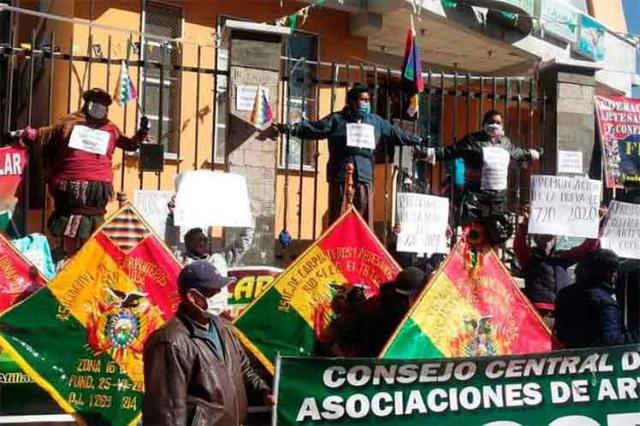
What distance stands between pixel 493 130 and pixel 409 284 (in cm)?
275

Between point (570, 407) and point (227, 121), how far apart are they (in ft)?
14.9

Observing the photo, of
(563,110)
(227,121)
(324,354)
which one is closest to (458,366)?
(324,354)

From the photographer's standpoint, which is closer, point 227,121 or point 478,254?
point 478,254

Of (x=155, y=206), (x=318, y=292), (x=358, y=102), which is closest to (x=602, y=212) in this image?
(x=358, y=102)

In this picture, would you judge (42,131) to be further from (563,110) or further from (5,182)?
(563,110)

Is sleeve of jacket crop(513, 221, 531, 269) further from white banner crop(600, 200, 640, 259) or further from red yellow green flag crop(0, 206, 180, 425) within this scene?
red yellow green flag crop(0, 206, 180, 425)

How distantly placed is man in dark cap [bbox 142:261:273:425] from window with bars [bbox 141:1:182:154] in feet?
28.1

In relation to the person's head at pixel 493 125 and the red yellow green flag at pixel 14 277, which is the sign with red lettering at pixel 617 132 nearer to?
the person's head at pixel 493 125

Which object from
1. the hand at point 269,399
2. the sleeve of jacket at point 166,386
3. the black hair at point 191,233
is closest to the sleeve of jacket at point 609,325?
the hand at point 269,399

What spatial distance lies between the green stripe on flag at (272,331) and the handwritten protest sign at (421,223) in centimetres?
157

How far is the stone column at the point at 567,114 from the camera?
11320mm

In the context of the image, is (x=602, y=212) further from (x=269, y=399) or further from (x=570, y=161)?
(x=269, y=399)

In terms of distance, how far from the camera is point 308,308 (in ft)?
24.8

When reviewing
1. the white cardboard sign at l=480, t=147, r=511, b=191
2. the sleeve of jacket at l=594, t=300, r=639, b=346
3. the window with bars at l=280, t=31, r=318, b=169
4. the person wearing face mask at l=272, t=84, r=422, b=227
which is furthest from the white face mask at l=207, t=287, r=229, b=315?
the window with bars at l=280, t=31, r=318, b=169
